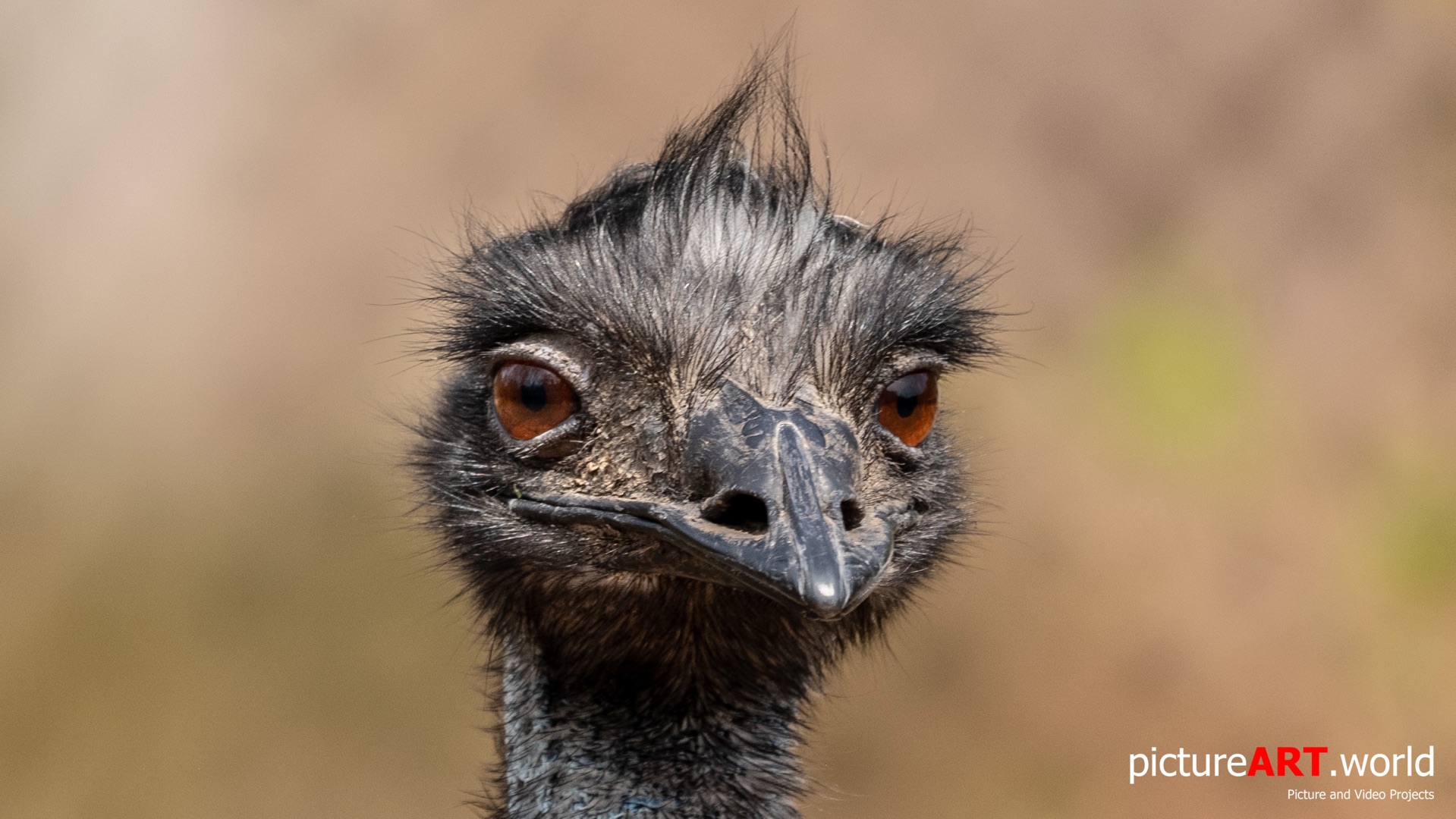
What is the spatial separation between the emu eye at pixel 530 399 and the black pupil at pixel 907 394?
37cm

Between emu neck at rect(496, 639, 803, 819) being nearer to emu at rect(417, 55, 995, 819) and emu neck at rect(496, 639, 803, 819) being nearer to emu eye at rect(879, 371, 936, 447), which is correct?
emu at rect(417, 55, 995, 819)

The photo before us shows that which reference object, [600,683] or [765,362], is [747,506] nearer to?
[765,362]

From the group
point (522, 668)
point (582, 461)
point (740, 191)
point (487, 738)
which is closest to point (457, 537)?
point (522, 668)

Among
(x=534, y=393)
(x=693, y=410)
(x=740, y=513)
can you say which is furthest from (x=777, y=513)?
(x=534, y=393)

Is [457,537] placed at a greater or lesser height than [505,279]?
lesser

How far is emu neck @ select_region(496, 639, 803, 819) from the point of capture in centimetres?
159

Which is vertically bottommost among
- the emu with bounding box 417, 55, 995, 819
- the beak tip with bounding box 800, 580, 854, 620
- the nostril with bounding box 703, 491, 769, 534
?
the beak tip with bounding box 800, 580, 854, 620

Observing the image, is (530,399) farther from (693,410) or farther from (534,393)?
Answer: (693,410)

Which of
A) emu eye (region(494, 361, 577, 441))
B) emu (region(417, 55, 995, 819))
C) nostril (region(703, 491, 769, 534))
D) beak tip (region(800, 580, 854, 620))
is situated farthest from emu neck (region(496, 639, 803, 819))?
beak tip (region(800, 580, 854, 620))

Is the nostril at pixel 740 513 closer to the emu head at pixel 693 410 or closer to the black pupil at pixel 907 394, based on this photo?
the emu head at pixel 693 410

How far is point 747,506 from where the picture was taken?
1.27 m

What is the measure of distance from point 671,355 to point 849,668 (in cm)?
70

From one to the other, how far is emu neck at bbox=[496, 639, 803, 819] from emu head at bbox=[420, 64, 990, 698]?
5cm

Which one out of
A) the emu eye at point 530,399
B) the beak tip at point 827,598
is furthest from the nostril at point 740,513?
the emu eye at point 530,399
